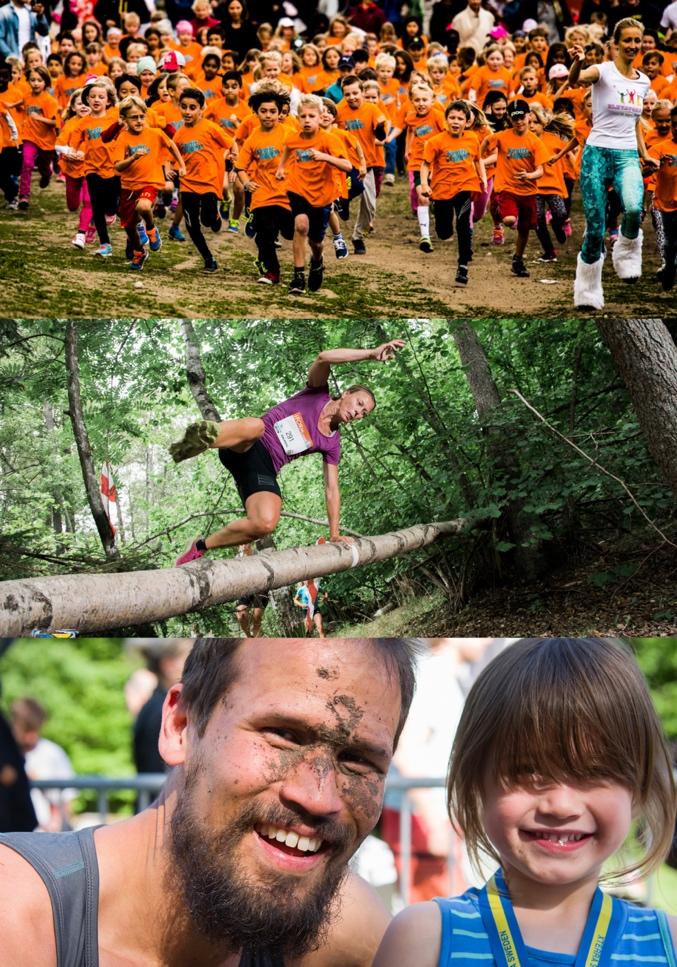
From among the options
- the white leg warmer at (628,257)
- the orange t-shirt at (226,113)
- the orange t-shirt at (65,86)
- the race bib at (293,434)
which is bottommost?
the race bib at (293,434)

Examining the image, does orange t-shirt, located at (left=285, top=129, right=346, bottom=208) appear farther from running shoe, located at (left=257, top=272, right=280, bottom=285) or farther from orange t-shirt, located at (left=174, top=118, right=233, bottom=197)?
orange t-shirt, located at (left=174, top=118, right=233, bottom=197)

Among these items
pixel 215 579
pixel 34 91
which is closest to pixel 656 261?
pixel 215 579

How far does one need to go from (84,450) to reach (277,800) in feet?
17.7

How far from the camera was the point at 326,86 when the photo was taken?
37.9 ft

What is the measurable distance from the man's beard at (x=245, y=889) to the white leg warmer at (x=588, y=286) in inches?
280

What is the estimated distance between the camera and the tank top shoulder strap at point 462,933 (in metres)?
2.08

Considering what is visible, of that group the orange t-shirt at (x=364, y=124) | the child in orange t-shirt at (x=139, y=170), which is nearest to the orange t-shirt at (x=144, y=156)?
the child in orange t-shirt at (x=139, y=170)

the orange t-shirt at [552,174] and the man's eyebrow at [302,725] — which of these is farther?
the orange t-shirt at [552,174]

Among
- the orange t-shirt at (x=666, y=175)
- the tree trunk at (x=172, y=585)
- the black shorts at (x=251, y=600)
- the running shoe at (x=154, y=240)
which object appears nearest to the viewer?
the tree trunk at (x=172, y=585)

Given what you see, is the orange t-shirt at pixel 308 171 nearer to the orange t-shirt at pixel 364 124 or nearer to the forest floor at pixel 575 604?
the orange t-shirt at pixel 364 124

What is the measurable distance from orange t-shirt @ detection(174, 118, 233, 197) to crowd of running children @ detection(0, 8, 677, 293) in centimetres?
1

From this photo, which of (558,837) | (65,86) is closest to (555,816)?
(558,837)

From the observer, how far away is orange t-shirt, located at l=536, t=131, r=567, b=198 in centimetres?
967

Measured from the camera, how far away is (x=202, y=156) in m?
9.41
